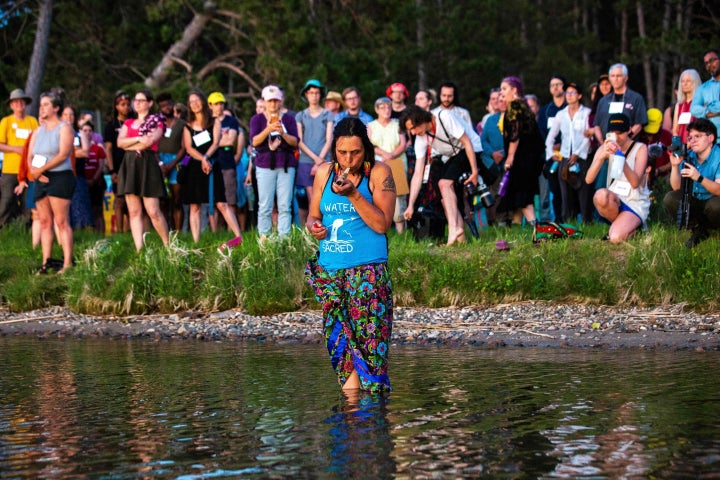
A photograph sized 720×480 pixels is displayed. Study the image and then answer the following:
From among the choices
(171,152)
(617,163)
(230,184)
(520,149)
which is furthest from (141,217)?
(617,163)

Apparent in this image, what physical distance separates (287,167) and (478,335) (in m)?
4.35

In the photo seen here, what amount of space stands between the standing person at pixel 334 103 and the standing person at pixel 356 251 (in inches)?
323

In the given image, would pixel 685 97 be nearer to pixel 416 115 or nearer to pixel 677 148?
pixel 677 148

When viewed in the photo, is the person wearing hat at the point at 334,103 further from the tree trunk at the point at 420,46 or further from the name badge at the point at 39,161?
the tree trunk at the point at 420,46

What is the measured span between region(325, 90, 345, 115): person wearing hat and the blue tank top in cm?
837

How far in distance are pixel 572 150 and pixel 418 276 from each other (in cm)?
378

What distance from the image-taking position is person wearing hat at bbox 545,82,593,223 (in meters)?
15.7

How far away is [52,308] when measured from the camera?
45.8 ft

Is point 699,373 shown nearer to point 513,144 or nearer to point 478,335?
point 478,335

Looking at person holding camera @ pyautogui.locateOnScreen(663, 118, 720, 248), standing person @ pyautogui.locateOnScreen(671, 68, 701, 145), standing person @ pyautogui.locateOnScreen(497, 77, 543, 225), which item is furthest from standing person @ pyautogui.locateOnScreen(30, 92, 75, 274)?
standing person @ pyautogui.locateOnScreen(671, 68, 701, 145)

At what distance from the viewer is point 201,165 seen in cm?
1534

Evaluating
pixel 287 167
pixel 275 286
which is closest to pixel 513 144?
pixel 287 167

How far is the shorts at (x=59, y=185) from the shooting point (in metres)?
14.3

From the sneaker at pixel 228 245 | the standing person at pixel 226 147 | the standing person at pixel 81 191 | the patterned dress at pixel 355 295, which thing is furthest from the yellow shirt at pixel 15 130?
the patterned dress at pixel 355 295
